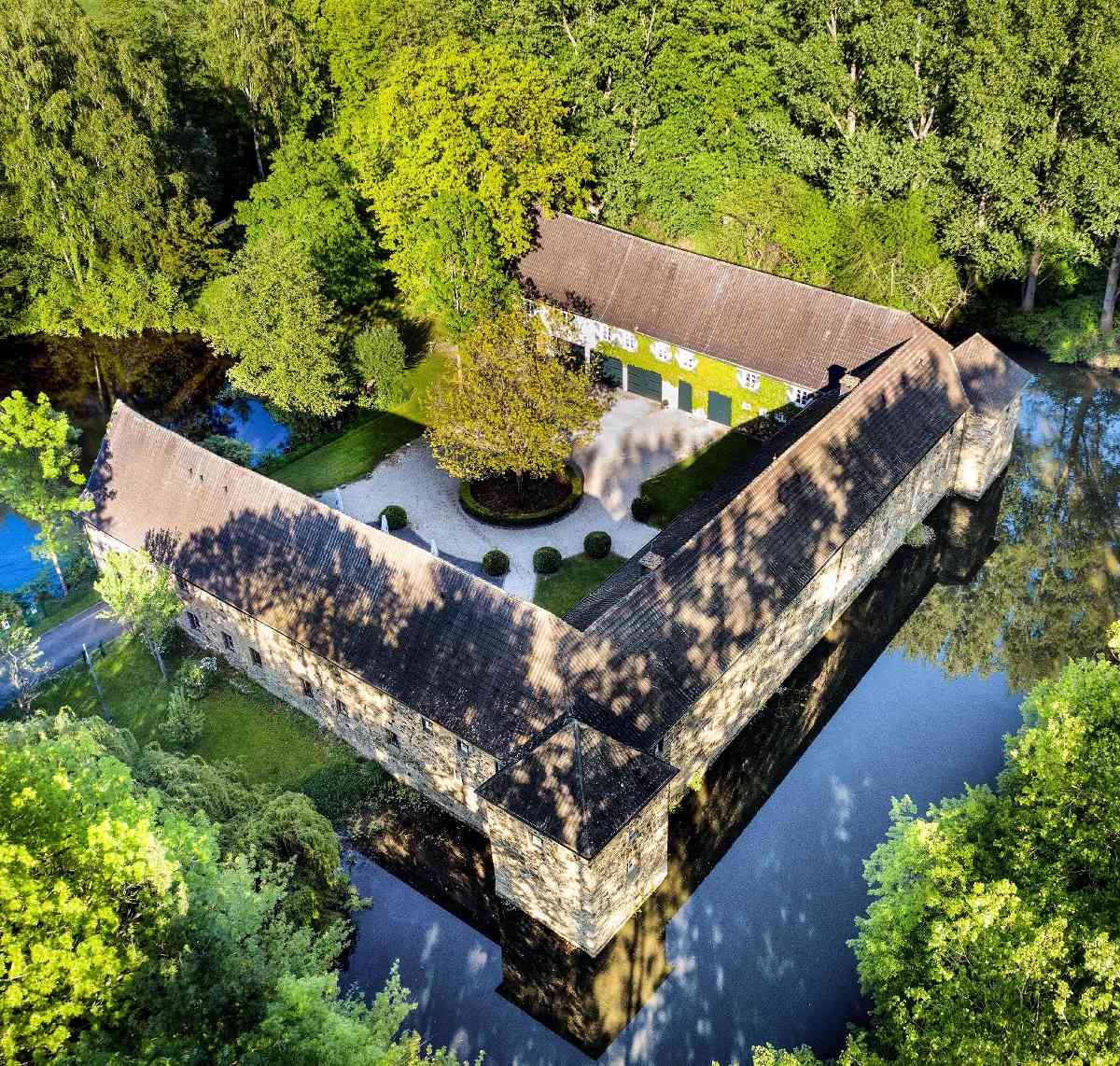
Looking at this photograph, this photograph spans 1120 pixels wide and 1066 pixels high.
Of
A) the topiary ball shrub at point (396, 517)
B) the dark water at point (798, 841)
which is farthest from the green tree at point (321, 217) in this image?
the dark water at point (798, 841)

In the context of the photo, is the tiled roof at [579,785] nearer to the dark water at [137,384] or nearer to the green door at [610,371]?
the green door at [610,371]

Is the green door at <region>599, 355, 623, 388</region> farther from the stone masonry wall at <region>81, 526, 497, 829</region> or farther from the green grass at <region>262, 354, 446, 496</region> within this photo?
the stone masonry wall at <region>81, 526, 497, 829</region>

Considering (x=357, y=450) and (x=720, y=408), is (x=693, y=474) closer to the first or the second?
(x=720, y=408)

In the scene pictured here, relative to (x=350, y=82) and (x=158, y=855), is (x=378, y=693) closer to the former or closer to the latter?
(x=158, y=855)

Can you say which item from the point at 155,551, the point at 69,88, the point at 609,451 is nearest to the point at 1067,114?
the point at 609,451

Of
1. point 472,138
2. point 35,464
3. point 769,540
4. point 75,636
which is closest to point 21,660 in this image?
point 75,636

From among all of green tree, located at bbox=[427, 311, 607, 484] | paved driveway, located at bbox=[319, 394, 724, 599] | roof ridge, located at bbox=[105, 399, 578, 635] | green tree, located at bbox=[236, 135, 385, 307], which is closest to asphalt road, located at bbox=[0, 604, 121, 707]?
roof ridge, located at bbox=[105, 399, 578, 635]
